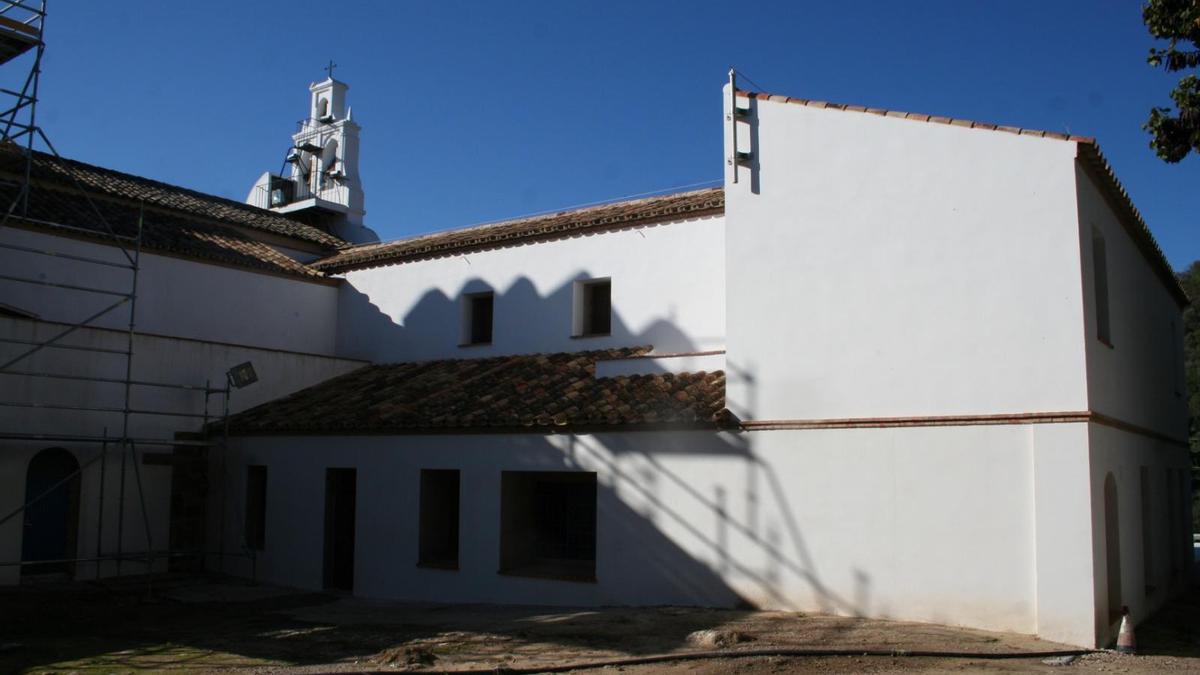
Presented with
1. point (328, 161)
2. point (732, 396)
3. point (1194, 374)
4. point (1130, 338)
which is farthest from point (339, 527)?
point (1194, 374)

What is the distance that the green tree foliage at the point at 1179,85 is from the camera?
36.5 ft

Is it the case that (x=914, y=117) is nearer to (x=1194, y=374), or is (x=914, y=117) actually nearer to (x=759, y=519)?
(x=759, y=519)

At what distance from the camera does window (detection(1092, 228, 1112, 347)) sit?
11648 millimetres

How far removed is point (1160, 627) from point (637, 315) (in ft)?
27.5

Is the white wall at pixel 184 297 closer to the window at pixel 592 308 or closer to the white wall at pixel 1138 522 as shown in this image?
the window at pixel 592 308

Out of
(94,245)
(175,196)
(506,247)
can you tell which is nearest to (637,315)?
(506,247)

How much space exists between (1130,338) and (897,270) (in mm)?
4165

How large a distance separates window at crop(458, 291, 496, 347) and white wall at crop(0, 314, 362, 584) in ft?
11.5

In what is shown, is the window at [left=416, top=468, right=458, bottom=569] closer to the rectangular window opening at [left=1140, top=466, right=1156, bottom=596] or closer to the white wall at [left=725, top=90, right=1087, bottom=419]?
the white wall at [left=725, top=90, right=1087, bottom=419]

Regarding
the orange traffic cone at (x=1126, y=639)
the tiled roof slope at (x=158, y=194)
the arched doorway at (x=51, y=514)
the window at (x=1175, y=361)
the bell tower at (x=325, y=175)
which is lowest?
the orange traffic cone at (x=1126, y=639)

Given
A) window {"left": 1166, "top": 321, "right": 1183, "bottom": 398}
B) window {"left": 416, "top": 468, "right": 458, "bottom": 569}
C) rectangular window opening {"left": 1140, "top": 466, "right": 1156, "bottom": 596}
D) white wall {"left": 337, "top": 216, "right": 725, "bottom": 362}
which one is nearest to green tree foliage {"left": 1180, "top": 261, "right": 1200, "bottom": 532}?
window {"left": 1166, "top": 321, "right": 1183, "bottom": 398}

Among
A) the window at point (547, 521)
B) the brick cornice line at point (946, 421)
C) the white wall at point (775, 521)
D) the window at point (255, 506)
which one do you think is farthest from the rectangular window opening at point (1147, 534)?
the window at point (255, 506)

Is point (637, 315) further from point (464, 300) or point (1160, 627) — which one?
point (1160, 627)

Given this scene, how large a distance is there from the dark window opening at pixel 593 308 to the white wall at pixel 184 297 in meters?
6.36
